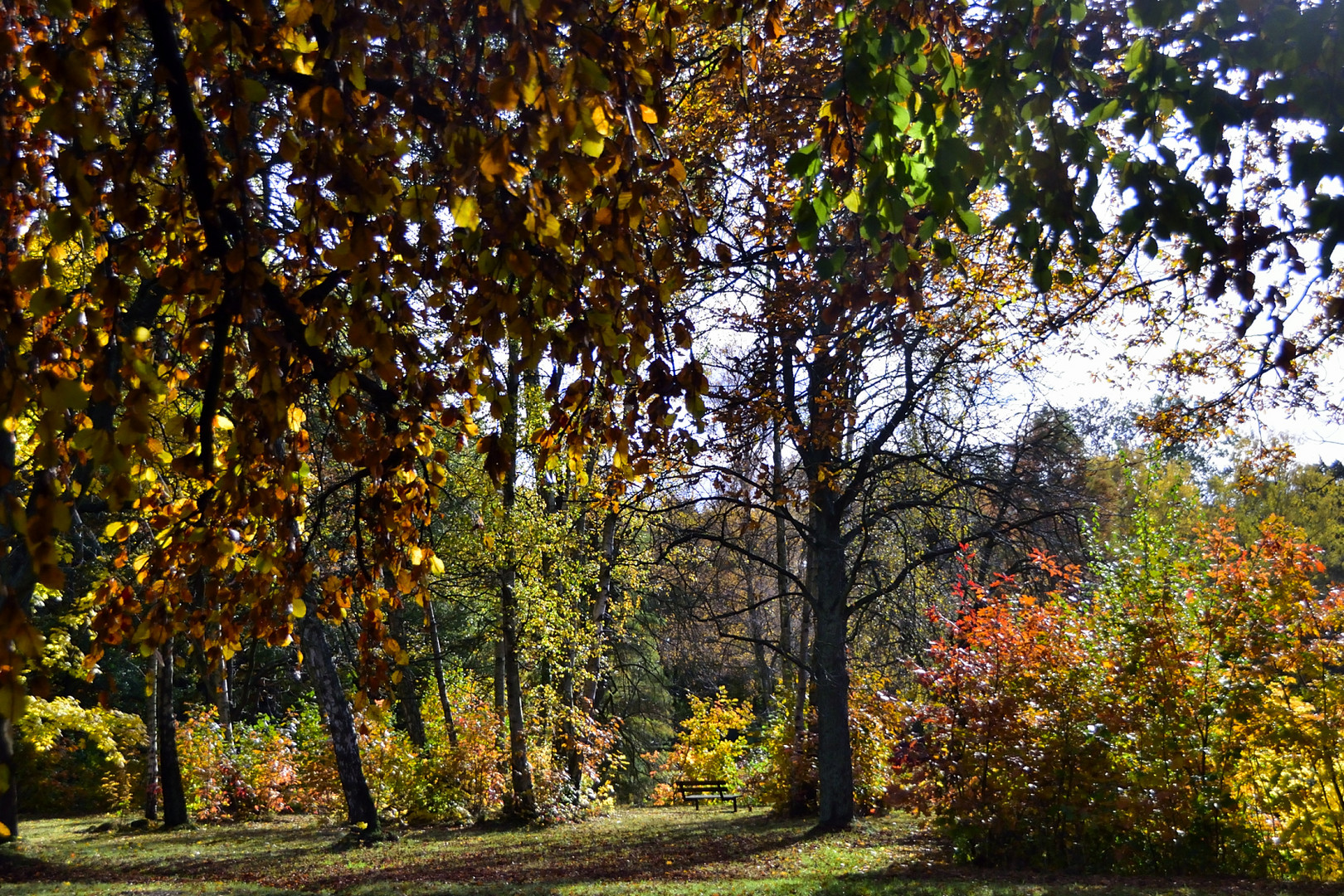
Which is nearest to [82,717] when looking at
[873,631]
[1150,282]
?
[873,631]

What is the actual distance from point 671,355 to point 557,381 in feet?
33.9

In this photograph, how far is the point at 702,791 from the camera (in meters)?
16.7

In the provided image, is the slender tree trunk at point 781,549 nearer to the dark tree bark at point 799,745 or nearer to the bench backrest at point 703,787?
the dark tree bark at point 799,745

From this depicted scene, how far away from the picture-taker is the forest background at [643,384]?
226 cm

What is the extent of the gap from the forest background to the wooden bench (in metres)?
0.64

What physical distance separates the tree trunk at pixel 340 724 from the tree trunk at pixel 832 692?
5.54m

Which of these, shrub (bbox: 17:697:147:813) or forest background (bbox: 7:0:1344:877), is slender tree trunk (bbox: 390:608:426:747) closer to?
forest background (bbox: 7:0:1344:877)

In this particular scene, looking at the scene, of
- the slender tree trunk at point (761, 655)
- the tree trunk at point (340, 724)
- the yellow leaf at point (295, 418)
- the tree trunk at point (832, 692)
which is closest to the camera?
the yellow leaf at point (295, 418)

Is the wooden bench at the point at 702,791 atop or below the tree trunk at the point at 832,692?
below

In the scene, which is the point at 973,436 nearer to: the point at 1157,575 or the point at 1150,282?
the point at 1157,575

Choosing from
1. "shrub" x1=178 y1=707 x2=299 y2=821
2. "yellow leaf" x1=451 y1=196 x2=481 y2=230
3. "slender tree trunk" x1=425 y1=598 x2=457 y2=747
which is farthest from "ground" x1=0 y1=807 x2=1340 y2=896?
"yellow leaf" x1=451 y1=196 x2=481 y2=230

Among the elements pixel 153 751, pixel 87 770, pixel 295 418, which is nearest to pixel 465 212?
pixel 295 418

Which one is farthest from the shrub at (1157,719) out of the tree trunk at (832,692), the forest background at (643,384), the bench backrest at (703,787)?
the bench backrest at (703,787)

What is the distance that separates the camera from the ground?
6.69 meters
